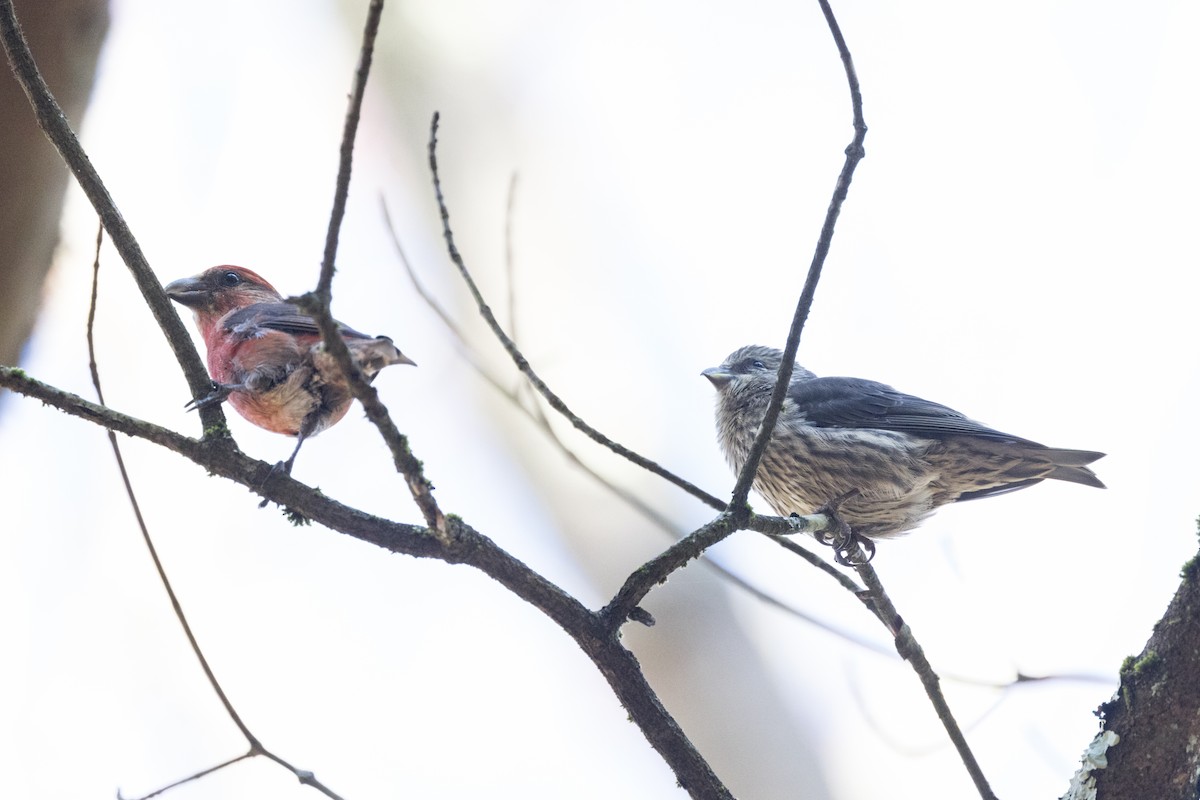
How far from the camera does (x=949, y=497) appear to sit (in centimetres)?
476

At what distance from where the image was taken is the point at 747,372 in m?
5.51

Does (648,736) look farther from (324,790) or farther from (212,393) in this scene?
(212,393)

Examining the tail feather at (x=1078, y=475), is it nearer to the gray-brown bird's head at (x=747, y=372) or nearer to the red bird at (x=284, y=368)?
the gray-brown bird's head at (x=747, y=372)

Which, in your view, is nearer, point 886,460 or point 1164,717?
point 1164,717

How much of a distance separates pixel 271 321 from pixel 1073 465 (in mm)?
3432

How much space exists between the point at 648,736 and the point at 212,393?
4.44ft

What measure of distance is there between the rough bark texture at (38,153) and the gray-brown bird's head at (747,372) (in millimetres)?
3232

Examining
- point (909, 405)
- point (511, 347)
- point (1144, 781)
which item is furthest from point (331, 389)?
point (909, 405)

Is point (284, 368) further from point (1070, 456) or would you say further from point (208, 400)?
point (1070, 456)

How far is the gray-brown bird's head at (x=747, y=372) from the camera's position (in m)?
5.25

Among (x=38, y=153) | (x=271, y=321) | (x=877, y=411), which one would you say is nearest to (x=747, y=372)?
(x=877, y=411)

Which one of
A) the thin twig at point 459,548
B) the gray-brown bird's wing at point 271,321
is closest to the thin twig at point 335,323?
the thin twig at point 459,548

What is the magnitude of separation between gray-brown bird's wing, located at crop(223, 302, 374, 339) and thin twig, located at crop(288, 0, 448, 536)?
4.09 feet

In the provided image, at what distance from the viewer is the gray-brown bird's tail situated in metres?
4.36
